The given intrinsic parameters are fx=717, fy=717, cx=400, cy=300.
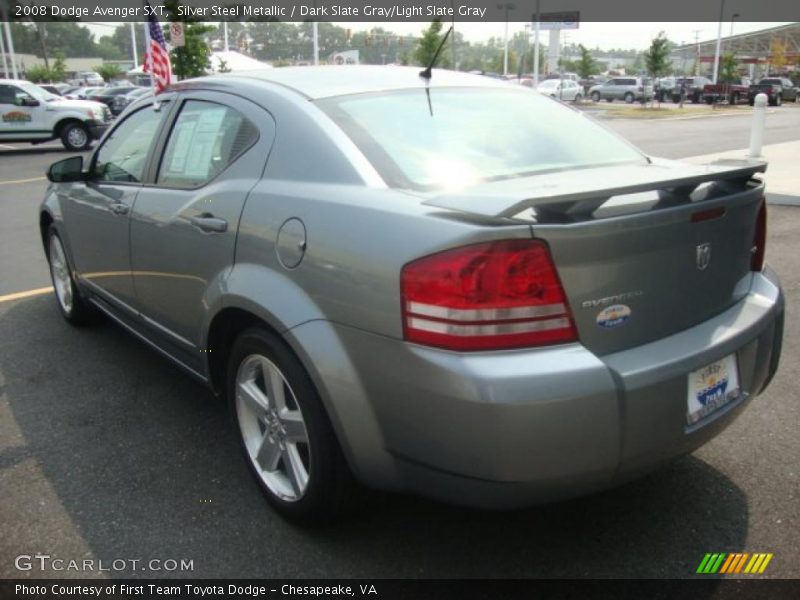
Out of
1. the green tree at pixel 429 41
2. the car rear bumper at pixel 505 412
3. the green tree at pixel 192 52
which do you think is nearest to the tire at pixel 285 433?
the car rear bumper at pixel 505 412

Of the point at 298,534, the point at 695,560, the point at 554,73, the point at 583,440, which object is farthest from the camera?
the point at 554,73

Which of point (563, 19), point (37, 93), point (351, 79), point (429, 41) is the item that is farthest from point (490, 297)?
point (429, 41)

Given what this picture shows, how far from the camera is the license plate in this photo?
7.30 feet

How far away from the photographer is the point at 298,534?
8.61 feet

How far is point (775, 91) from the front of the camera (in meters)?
45.0

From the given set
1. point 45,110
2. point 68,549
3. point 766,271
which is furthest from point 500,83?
point 45,110

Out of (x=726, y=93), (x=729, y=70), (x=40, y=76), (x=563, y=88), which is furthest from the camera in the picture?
(x=40, y=76)

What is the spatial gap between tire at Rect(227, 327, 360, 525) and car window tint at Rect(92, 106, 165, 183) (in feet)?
4.54

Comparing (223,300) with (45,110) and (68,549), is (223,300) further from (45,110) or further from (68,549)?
(45,110)

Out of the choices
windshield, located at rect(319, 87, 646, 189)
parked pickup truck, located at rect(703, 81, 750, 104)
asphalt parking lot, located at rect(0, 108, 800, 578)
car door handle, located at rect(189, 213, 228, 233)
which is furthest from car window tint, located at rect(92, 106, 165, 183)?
parked pickup truck, located at rect(703, 81, 750, 104)

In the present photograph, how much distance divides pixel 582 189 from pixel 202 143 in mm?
1794

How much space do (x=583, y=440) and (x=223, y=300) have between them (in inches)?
56.8

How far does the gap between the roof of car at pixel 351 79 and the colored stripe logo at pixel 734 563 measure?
216 centimetres

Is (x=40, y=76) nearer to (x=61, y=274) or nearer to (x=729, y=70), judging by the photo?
(x=729, y=70)
